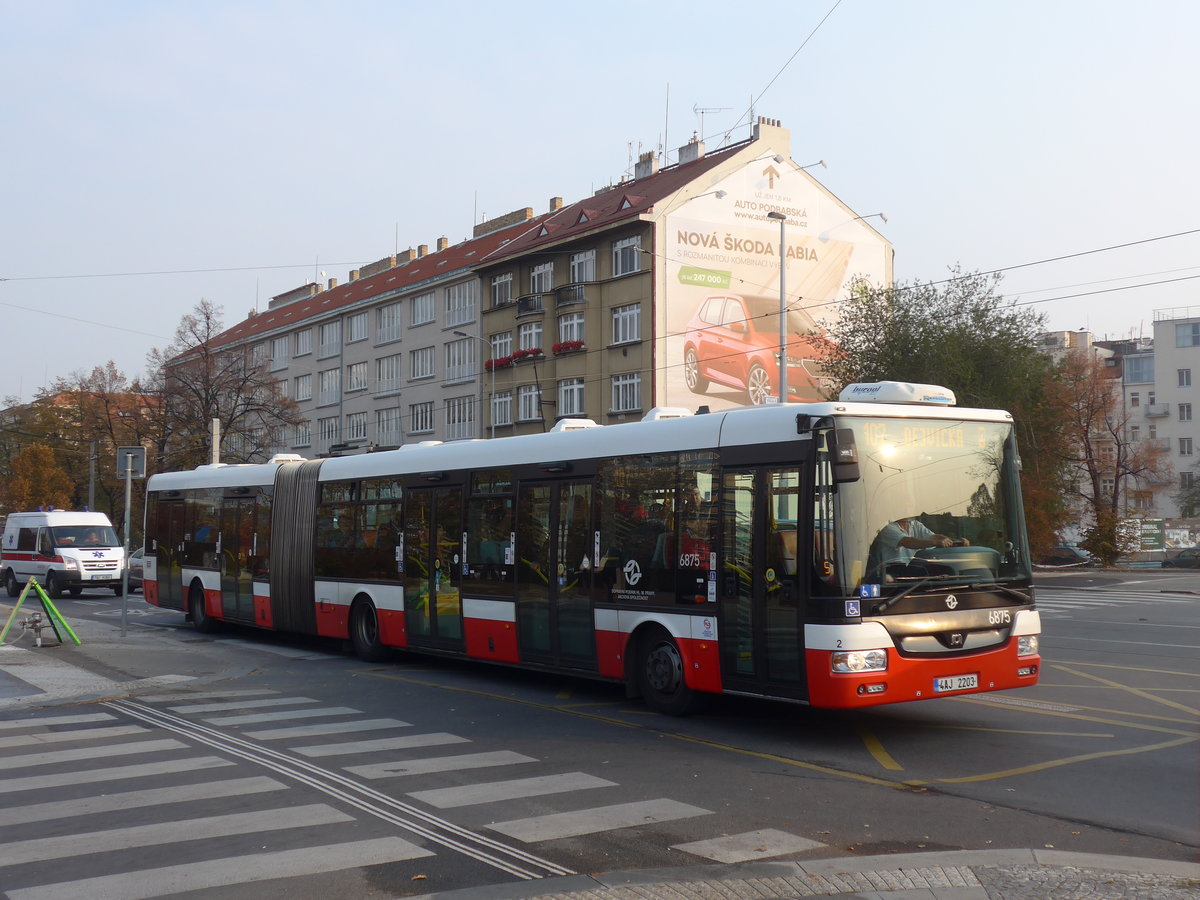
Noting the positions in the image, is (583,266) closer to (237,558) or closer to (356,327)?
(356,327)

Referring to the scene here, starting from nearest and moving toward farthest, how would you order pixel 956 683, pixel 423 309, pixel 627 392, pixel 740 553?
pixel 956 683, pixel 740 553, pixel 627 392, pixel 423 309

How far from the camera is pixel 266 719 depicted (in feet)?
38.1

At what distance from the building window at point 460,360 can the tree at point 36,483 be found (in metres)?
23.1

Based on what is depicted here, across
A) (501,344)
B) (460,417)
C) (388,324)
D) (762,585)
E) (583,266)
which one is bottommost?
(762,585)

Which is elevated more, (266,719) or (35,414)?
(35,414)

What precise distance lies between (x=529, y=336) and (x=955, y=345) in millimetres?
21560

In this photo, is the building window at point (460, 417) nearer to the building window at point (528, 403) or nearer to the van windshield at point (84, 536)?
the building window at point (528, 403)

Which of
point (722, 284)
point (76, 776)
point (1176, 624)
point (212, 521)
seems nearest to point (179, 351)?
point (722, 284)

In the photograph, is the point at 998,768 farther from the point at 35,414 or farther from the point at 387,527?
the point at 35,414

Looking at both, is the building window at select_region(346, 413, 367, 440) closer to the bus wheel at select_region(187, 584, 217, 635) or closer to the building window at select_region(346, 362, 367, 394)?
the building window at select_region(346, 362, 367, 394)

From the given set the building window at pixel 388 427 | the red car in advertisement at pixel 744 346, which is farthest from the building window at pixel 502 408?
the red car in advertisement at pixel 744 346

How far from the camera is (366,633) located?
17.4m

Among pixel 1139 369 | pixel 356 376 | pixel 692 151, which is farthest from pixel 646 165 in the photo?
pixel 1139 369

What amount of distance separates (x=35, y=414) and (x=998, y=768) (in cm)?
7652
